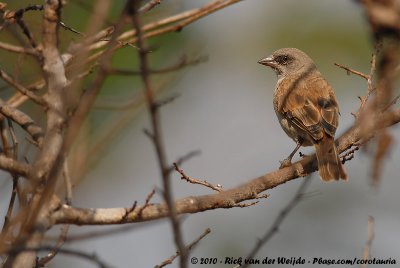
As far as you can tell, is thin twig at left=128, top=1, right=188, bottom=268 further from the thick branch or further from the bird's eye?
the bird's eye

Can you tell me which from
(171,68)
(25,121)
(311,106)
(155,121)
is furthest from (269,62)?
(155,121)

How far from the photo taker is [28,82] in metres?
4.82

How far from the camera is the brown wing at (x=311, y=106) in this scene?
650cm

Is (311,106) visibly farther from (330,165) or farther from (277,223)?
(277,223)

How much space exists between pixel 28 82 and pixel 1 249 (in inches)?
104

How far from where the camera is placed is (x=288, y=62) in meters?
8.24

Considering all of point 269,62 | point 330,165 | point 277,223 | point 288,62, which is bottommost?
point 277,223

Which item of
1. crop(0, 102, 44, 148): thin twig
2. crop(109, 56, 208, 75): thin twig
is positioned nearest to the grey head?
crop(109, 56, 208, 75): thin twig

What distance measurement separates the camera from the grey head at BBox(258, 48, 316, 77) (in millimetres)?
8172

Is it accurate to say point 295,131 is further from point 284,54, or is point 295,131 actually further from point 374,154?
point 374,154

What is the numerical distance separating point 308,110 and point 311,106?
8 centimetres

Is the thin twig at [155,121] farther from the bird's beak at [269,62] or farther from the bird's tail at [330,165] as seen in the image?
the bird's beak at [269,62]

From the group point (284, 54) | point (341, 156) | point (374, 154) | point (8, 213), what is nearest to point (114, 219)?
point (8, 213)

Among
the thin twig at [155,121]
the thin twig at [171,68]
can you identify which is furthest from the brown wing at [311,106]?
the thin twig at [155,121]
